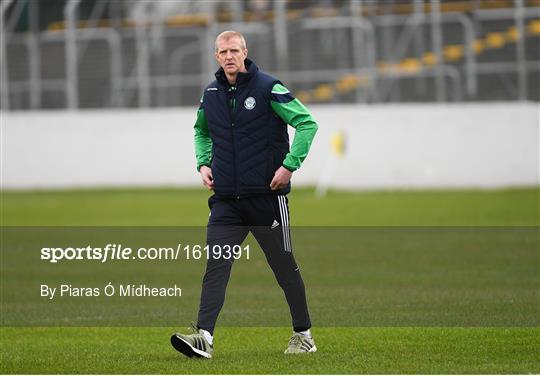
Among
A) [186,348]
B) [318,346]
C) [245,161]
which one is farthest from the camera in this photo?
[318,346]

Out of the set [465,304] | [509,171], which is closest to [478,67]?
[509,171]

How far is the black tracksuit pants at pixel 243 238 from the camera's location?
8.34 metres

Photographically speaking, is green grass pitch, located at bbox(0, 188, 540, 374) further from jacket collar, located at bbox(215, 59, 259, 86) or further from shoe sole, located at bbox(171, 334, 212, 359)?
jacket collar, located at bbox(215, 59, 259, 86)

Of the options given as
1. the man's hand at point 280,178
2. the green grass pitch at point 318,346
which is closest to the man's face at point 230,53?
the man's hand at point 280,178

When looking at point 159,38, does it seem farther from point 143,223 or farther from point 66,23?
point 143,223

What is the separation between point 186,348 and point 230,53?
1795 mm

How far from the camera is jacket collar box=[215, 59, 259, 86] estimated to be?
836 centimetres

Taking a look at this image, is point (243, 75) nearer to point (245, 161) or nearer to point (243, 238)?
point (245, 161)

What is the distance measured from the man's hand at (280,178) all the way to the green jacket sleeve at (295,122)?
30 mm

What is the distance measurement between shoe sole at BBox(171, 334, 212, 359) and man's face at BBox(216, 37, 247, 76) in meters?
1.67

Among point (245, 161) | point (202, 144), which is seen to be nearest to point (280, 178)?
point (245, 161)

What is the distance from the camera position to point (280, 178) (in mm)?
8211

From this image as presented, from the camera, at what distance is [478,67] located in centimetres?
2912

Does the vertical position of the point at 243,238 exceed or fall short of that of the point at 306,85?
it exceeds it
